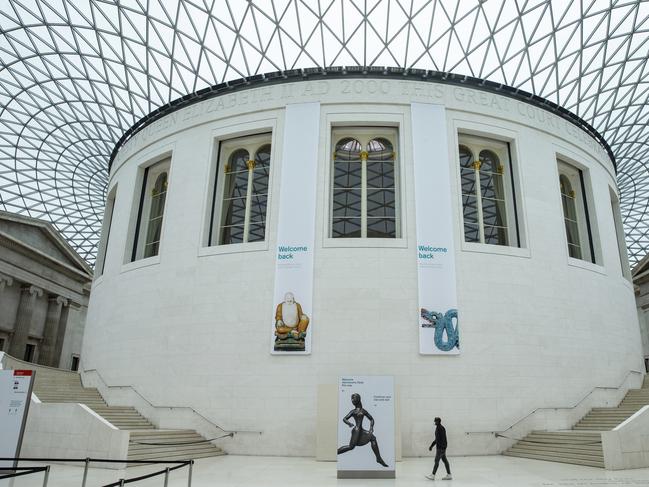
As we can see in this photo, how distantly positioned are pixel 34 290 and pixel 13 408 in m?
38.8

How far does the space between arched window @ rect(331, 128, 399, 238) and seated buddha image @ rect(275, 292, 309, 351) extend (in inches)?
166

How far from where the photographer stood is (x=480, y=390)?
65.2 feet

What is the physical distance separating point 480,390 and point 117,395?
52.0ft

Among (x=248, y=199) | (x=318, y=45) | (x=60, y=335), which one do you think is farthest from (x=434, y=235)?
(x=60, y=335)

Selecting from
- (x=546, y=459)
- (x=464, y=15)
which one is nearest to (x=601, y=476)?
(x=546, y=459)

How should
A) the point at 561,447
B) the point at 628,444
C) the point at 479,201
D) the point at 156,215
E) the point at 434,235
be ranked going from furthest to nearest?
the point at 156,215, the point at 479,201, the point at 434,235, the point at 561,447, the point at 628,444

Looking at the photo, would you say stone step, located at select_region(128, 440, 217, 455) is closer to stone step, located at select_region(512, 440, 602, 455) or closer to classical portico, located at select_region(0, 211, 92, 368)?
stone step, located at select_region(512, 440, 602, 455)

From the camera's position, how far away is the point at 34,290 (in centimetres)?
4516

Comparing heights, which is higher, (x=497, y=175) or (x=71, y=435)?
(x=497, y=175)

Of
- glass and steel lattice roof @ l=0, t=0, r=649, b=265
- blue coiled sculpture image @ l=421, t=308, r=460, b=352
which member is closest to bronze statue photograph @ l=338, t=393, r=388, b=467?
blue coiled sculpture image @ l=421, t=308, r=460, b=352

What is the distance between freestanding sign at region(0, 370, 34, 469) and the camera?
1103 centimetres

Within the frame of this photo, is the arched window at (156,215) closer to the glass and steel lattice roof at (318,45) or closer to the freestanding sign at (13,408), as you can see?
the glass and steel lattice roof at (318,45)

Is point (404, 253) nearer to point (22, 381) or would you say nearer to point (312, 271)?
point (312, 271)

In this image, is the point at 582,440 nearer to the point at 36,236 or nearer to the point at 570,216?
the point at 570,216
